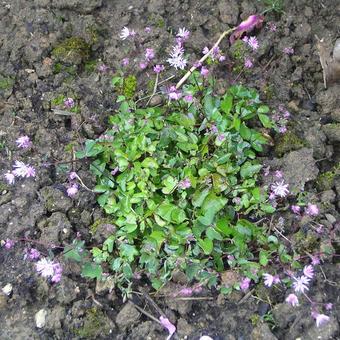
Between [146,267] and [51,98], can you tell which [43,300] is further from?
[51,98]

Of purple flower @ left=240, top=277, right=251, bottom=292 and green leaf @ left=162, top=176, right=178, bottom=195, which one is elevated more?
green leaf @ left=162, top=176, right=178, bottom=195


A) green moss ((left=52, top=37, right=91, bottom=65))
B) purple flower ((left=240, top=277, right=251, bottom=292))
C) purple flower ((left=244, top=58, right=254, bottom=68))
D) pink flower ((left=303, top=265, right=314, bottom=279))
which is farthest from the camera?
green moss ((left=52, top=37, right=91, bottom=65))

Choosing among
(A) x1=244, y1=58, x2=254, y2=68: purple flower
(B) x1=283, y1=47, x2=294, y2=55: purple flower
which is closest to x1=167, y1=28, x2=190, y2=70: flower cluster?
(A) x1=244, y1=58, x2=254, y2=68: purple flower

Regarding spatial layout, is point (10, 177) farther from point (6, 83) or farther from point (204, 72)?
point (204, 72)

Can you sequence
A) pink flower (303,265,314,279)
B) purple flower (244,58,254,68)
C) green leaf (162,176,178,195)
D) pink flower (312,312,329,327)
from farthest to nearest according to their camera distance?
purple flower (244,58,254,68)
green leaf (162,176,178,195)
pink flower (303,265,314,279)
pink flower (312,312,329,327)

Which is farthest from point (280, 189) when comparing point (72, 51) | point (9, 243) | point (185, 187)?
point (72, 51)

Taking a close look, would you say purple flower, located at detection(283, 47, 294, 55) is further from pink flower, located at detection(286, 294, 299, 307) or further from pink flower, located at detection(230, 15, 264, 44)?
pink flower, located at detection(286, 294, 299, 307)
